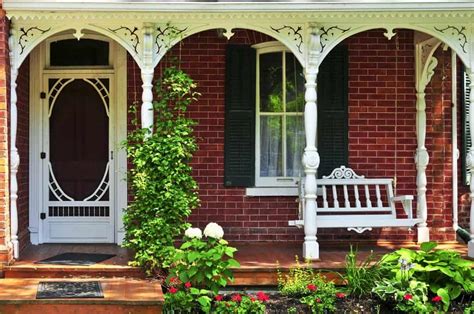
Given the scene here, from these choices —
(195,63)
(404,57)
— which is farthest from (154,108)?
(404,57)

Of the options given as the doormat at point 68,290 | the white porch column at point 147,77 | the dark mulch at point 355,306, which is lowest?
the dark mulch at point 355,306

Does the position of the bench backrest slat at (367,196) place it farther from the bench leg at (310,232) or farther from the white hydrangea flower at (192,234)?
the white hydrangea flower at (192,234)

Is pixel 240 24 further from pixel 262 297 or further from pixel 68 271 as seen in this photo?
pixel 68 271

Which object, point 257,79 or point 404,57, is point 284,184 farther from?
point 404,57

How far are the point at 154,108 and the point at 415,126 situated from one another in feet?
12.5

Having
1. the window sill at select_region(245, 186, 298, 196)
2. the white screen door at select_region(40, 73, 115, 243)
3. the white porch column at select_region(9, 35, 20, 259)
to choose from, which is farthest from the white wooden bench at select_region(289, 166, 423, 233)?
the white porch column at select_region(9, 35, 20, 259)

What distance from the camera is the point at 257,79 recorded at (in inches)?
373

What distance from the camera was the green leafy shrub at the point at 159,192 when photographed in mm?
7707

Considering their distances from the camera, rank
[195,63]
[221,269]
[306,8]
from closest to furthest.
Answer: [221,269] → [306,8] → [195,63]

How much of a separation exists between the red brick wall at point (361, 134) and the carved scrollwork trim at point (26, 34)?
1671 mm

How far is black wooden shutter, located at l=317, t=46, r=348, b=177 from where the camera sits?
942 centimetres

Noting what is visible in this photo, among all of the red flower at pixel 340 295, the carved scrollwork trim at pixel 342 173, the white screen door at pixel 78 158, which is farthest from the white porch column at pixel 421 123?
the white screen door at pixel 78 158

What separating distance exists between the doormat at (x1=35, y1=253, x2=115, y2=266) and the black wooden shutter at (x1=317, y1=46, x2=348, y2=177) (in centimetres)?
323

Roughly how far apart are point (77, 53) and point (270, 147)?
3028 millimetres
